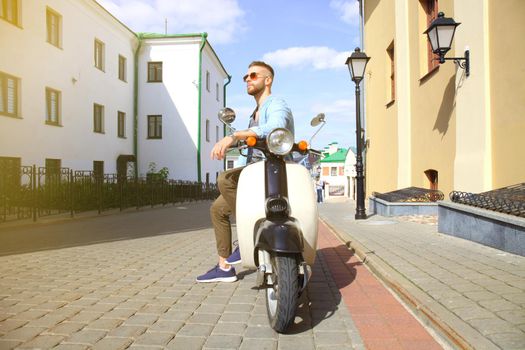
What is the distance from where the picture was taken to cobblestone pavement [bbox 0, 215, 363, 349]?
271 centimetres

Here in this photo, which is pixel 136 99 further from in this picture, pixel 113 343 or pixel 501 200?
pixel 113 343

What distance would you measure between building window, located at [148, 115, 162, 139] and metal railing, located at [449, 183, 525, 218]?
20938 millimetres

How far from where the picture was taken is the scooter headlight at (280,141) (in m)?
2.95

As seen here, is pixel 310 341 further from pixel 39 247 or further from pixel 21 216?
pixel 21 216

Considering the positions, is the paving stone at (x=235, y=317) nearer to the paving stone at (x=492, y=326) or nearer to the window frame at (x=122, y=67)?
the paving stone at (x=492, y=326)

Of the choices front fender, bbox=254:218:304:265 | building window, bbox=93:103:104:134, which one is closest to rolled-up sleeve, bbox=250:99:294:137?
front fender, bbox=254:218:304:265

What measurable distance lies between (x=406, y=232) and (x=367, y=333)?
4971 mm

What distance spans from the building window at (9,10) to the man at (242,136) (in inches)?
540

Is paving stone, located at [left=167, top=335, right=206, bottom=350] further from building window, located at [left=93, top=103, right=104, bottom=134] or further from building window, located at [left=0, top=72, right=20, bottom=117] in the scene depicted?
building window, located at [left=93, top=103, right=104, bottom=134]

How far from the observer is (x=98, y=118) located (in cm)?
2086

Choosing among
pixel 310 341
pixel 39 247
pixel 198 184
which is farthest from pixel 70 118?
pixel 310 341

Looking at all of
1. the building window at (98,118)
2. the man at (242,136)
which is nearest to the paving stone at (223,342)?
the man at (242,136)

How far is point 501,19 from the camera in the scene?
7516 millimetres

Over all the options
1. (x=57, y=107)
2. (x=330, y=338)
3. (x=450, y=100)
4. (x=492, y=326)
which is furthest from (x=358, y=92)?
(x=57, y=107)
